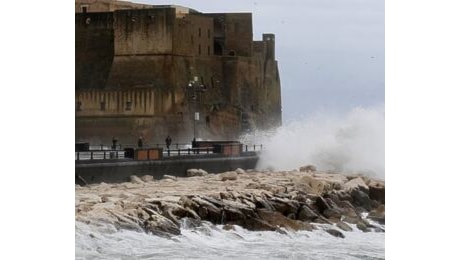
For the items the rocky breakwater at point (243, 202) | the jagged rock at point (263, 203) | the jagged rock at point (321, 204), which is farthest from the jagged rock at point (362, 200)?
the jagged rock at point (263, 203)

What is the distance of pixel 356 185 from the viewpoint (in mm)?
11758

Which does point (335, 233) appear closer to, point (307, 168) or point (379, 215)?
point (379, 215)

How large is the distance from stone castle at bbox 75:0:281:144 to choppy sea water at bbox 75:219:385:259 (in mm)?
786

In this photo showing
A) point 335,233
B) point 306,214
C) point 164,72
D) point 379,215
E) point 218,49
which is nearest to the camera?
point 379,215

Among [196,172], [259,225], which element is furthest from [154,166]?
[259,225]

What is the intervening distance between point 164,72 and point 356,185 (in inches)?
69.1

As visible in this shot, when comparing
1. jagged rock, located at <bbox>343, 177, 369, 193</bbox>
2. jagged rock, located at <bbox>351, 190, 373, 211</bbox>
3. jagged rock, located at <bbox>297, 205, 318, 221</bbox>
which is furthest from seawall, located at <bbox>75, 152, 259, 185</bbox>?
jagged rock, located at <bbox>351, 190, 373, 211</bbox>

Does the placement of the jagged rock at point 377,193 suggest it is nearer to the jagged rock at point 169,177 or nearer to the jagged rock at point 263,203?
the jagged rock at point 263,203

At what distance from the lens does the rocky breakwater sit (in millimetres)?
11656

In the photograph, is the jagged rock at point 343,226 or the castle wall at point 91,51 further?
the castle wall at point 91,51

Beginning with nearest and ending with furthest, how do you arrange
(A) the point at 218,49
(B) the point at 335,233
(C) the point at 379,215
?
(C) the point at 379,215 → (B) the point at 335,233 → (A) the point at 218,49

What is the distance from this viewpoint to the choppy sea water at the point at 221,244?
37.9ft
